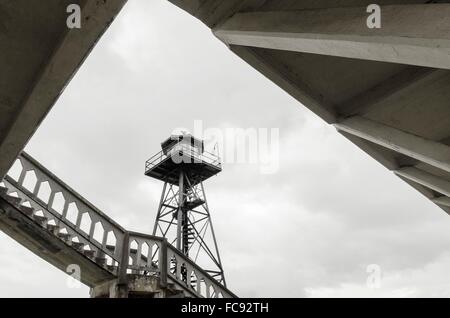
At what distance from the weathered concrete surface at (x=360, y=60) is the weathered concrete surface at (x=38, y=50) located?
0.78 metres

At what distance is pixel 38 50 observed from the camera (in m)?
3.12

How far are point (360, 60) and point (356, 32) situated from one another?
1.34 m

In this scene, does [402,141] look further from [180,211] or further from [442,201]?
[180,211]

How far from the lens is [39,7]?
8.96 feet

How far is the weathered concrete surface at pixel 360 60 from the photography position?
1583 mm

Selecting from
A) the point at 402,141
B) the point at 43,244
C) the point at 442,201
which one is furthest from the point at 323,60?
the point at 43,244

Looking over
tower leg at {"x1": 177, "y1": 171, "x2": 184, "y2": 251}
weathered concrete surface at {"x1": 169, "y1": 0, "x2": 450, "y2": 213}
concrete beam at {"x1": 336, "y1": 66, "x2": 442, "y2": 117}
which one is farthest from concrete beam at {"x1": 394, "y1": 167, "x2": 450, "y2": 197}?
tower leg at {"x1": 177, "y1": 171, "x2": 184, "y2": 251}

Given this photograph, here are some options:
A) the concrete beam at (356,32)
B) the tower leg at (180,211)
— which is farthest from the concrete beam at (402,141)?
the tower leg at (180,211)

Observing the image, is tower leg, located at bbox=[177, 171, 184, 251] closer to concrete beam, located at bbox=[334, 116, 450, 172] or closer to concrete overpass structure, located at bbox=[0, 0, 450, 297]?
concrete overpass structure, located at bbox=[0, 0, 450, 297]

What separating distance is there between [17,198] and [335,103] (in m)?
5.59

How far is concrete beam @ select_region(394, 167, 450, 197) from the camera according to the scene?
446 centimetres

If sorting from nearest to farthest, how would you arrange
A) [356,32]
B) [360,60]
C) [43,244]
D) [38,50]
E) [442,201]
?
[356,32], [360,60], [38,50], [442,201], [43,244]

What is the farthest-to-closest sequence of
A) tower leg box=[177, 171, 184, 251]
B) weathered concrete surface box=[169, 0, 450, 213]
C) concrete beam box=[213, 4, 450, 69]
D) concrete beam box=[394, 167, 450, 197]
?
tower leg box=[177, 171, 184, 251]
concrete beam box=[394, 167, 450, 197]
weathered concrete surface box=[169, 0, 450, 213]
concrete beam box=[213, 4, 450, 69]

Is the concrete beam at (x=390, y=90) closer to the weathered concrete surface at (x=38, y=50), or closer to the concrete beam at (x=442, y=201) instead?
the weathered concrete surface at (x=38, y=50)
